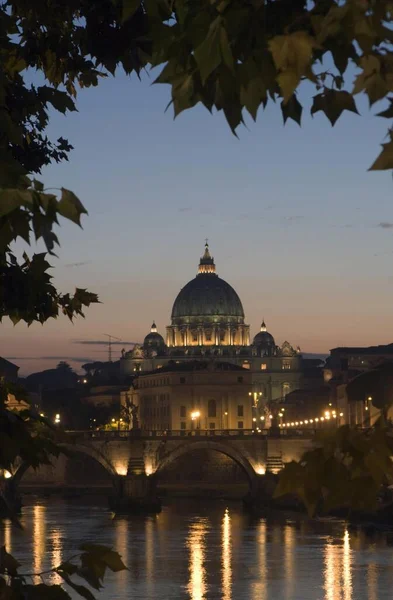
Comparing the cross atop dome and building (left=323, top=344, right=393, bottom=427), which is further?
the cross atop dome

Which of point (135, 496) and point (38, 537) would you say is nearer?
point (38, 537)

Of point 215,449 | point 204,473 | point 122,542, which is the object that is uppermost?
point 215,449

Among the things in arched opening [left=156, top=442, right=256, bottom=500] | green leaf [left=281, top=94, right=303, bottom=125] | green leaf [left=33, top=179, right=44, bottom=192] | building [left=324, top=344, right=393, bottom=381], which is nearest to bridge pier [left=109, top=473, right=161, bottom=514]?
arched opening [left=156, top=442, right=256, bottom=500]

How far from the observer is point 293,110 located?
281 centimetres

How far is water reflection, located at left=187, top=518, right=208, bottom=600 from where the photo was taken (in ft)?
121

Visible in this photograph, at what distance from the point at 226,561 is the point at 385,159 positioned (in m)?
40.7

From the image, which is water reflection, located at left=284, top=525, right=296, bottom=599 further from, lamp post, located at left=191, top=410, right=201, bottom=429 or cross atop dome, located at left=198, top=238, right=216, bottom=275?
cross atop dome, located at left=198, top=238, right=216, bottom=275

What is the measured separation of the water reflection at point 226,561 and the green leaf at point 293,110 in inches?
1314

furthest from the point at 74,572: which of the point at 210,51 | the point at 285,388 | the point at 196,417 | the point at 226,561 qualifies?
the point at 285,388

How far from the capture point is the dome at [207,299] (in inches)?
7146

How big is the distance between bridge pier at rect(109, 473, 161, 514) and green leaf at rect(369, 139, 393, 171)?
63324 millimetres

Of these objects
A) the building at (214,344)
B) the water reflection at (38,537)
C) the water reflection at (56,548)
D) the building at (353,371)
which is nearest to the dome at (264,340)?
the building at (214,344)

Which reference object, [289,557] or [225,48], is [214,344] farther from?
[225,48]

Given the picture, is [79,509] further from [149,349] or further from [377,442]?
[149,349]
